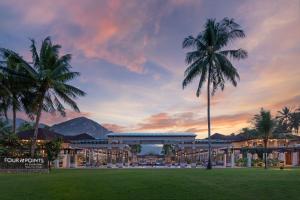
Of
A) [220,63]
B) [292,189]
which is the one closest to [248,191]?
[292,189]

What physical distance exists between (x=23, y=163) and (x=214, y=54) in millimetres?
20014

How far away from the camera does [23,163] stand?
1355 inches

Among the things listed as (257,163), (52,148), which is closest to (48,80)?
(52,148)

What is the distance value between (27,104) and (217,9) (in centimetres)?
2419

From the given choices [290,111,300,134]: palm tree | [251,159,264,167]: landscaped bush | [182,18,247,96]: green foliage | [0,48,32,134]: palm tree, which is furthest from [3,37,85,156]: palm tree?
[290,111,300,134]: palm tree

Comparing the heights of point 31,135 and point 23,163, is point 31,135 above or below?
above

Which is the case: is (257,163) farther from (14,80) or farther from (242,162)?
(14,80)

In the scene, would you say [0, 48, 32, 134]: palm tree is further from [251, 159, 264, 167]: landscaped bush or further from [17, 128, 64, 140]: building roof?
[251, 159, 264, 167]: landscaped bush

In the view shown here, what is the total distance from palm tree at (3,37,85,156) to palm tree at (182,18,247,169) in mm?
11669

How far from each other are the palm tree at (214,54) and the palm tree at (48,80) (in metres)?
11.7

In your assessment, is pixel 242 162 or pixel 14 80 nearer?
pixel 14 80

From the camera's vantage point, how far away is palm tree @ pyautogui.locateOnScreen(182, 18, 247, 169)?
3797cm

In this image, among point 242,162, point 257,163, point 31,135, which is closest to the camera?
point 31,135

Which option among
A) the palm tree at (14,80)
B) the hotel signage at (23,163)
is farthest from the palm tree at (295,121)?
the hotel signage at (23,163)
